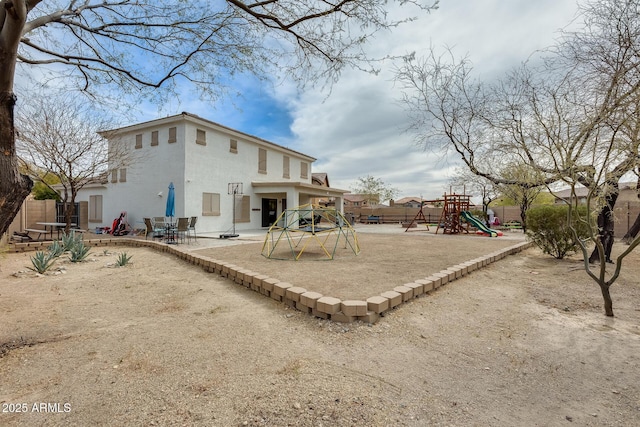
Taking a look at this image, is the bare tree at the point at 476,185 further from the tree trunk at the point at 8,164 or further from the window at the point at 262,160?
the tree trunk at the point at 8,164

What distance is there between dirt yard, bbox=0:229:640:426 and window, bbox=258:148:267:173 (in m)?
13.4

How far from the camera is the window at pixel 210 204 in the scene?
14586mm

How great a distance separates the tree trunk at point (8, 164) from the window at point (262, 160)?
51.7 feet

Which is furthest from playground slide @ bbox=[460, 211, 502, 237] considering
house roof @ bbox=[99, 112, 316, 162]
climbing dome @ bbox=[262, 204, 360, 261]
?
house roof @ bbox=[99, 112, 316, 162]

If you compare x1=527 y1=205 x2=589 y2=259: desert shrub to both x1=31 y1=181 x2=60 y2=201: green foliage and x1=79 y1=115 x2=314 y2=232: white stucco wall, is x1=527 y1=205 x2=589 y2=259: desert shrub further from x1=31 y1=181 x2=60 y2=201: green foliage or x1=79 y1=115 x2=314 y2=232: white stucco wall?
x1=31 y1=181 x2=60 y2=201: green foliage

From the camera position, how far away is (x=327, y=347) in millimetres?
2842

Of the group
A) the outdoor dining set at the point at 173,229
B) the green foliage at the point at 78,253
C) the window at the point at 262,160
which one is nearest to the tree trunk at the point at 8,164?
the green foliage at the point at 78,253

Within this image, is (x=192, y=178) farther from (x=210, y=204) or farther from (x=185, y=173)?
(x=210, y=204)

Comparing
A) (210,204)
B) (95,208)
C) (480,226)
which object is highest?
(210,204)

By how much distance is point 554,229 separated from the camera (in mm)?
7508

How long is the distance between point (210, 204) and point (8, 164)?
520 inches

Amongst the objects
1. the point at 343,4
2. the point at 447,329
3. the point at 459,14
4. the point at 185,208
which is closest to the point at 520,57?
the point at 459,14

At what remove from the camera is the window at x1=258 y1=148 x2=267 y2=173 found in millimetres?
17792

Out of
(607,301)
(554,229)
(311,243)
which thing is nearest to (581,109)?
(607,301)
